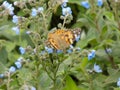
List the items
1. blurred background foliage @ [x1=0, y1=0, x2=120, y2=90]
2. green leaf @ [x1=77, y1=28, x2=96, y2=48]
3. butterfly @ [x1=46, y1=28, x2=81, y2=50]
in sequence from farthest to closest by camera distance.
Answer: green leaf @ [x1=77, y1=28, x2=96, y2=48] < blurred background foliage @ [x1=0, y1=0, x2=120, y2=90] < butterfly @ [x1=46, y1=28, x2=81, y2=50]

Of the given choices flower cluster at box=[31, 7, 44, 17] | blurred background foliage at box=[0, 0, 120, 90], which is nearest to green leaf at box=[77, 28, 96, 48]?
blurred background foliage at box=[0, 0, 120, 90]

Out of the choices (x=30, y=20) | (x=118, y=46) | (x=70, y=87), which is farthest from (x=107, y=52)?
(x=30, y=20)

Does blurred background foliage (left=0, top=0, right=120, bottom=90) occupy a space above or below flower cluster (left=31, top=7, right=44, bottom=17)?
below

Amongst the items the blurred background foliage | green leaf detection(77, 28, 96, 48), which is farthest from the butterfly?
green leaf detection(77, 28, 96, 48)

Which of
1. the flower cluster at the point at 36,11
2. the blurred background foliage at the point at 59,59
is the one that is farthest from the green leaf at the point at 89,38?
the flower cluster at the point at 36,11

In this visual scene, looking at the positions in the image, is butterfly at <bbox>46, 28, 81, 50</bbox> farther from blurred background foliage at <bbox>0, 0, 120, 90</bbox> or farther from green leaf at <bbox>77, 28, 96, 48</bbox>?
green leaf at <bbox>77, 28, 96, 48</bbox>

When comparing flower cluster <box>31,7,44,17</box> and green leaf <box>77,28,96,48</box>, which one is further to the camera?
green leaf <box>77,28,96,48</box>

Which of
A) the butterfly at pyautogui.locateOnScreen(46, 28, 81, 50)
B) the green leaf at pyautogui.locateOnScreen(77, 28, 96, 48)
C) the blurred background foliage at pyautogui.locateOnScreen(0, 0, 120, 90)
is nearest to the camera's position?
the butterfly at pyautogui.locateOnScreen(46, 28, 81, 50)

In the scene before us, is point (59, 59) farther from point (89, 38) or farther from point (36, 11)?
point (89, 38)

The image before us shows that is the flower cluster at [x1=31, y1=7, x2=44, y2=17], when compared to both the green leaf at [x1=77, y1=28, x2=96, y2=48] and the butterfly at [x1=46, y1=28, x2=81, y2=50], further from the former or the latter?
the green leaf at [x1=77, y1=28, x2=96, y2=48]
